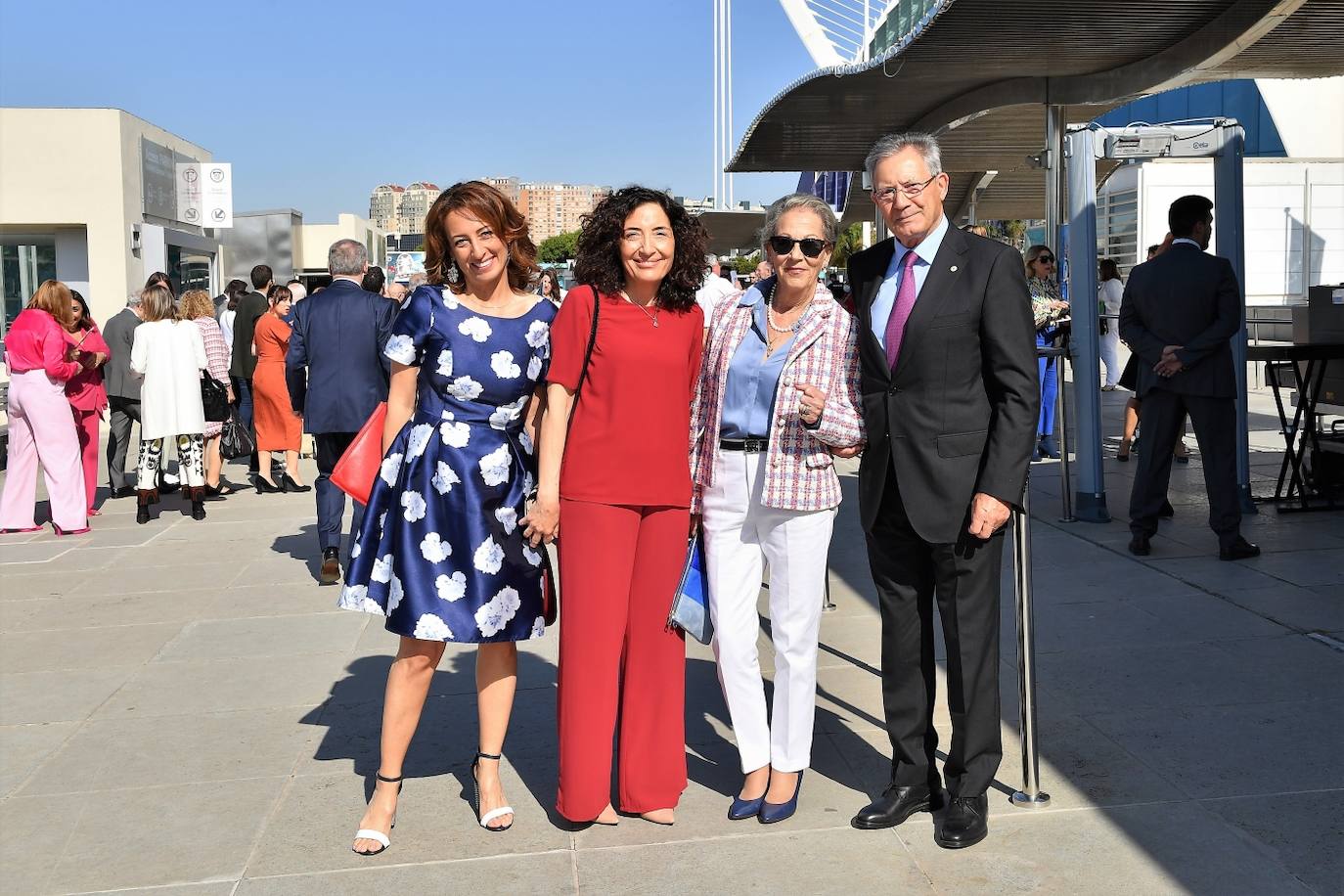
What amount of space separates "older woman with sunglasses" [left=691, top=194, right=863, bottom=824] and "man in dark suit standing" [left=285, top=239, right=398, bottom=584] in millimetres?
4151

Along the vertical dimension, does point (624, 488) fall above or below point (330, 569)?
above

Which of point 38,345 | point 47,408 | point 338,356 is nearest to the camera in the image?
point 338,356

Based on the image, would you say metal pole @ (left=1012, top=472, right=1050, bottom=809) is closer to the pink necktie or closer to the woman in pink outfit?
the pink necktie

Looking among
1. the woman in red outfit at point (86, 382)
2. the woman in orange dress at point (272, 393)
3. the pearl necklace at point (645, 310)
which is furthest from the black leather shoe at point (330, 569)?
the pearl necklace at point (645, 310)

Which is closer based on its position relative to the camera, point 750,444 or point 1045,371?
point 750,444

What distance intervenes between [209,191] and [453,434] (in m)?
34.5

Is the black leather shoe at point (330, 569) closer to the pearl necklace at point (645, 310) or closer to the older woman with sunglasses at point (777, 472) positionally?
the older woman with sunglasses at point (777, 472)

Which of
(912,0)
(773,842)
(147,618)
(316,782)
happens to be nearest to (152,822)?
(316,782)

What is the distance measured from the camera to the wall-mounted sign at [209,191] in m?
35.1

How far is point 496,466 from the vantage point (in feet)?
13.2

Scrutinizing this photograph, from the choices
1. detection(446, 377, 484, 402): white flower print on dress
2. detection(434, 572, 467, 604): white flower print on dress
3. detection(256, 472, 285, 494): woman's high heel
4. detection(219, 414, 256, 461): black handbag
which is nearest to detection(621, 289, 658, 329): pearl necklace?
detection(446, 377, 484, 402): white flower print on dress

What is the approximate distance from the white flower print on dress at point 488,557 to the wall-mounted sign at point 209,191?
33401 mm

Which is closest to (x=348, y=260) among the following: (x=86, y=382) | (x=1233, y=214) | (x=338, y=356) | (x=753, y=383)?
(x=338, y=356)

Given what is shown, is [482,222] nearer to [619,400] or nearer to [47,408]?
[619,400]
